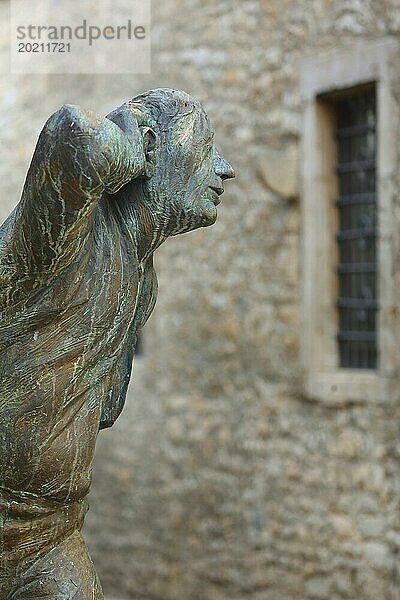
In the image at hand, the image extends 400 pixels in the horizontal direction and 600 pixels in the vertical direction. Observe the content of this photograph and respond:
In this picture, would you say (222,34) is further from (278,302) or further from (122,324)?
(122,324)

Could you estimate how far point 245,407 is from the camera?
309 inches

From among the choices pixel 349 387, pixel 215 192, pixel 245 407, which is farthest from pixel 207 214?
pixel 245 407

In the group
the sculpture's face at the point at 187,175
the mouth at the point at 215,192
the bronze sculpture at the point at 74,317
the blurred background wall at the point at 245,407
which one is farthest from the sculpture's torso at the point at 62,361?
the blurred background wall at the point at 245,407

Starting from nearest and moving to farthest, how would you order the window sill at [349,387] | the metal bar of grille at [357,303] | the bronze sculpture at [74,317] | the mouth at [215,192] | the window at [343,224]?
the bronze sculpture at [74,317], the mouth at [215,192], the window sill at [349,387], the window at [343,224], the metal bar of grille at [357,303]

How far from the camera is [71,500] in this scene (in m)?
2.92

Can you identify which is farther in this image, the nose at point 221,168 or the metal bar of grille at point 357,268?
the metal bar of grille at point 357,268

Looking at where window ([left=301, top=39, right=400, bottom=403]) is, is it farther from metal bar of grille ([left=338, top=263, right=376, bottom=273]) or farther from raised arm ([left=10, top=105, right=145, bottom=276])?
raised arm ([left=10, top=105, right=145, bottom=276])

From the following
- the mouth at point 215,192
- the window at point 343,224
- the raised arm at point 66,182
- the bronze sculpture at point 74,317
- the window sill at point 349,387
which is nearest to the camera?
the raised arm at point 66,182

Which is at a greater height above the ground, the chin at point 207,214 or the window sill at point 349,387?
the chin at point 207,214

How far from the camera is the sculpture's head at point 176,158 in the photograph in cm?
287

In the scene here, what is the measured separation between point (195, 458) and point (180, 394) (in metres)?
0.46

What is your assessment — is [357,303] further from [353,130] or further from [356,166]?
[353,130]

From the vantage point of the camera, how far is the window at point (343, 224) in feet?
23.1

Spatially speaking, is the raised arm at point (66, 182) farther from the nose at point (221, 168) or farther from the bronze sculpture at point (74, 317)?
the nose at point (221, 168)
